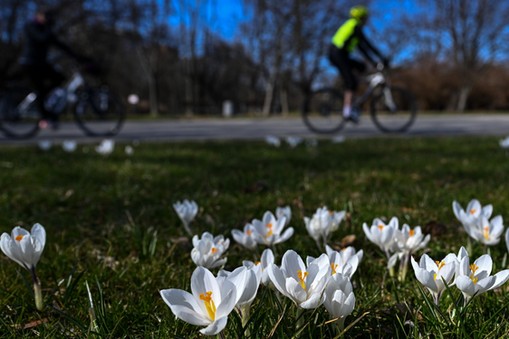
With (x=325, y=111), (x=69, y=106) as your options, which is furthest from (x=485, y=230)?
(x=69, y=106)

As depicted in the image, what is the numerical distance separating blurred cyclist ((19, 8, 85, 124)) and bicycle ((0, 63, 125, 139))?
24cm

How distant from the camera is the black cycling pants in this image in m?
7.65

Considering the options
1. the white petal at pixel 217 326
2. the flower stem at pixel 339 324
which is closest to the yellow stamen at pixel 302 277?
the flower stem at pixel 339 324

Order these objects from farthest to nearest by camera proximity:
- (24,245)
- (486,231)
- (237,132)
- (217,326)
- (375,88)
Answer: (237,132) < (375,88) < (486,231) < (24,245) < (217,326)

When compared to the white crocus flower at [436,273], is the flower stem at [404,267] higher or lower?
lower

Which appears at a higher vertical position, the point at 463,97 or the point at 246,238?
the point at 463,97

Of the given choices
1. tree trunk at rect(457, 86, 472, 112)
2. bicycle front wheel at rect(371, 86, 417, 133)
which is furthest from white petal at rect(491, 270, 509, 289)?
tree trunk at rect(457, 86, 472, 112)

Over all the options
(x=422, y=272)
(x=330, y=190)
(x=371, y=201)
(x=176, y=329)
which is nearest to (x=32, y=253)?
(x=176, y=329)

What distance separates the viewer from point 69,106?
8.38m

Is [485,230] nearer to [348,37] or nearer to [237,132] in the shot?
[348,37]

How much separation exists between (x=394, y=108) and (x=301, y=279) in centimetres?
832

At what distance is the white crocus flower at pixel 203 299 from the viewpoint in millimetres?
788

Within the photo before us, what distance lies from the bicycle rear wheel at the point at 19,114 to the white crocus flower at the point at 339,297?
749 cm

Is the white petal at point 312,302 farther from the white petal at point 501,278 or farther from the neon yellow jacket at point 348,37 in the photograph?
the neon yellow jacket at point 348,37
